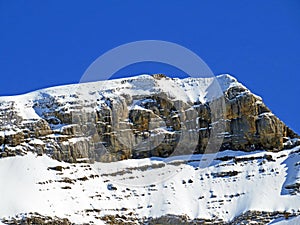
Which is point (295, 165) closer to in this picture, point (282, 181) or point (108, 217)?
point (282, 181)

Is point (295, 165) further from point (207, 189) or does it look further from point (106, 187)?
point (106, 187)

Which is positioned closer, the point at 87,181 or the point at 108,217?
the point at 108,217

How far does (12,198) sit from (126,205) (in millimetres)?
20389

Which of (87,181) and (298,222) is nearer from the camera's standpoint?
(298,222)

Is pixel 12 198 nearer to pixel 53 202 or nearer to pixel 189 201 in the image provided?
pixel 53 202

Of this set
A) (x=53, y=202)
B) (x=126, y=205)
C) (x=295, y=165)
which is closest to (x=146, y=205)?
(x=126, y=205)

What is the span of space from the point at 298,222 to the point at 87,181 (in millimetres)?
43011

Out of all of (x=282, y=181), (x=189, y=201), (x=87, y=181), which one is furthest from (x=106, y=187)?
(x=282, y=181)

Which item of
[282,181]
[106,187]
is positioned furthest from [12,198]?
[282,181]

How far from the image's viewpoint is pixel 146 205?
19100 centimetres

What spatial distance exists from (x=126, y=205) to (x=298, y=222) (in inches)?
1283

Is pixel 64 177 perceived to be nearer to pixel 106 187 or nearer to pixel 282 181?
pixel 106 187

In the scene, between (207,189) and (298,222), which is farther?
(207,189)

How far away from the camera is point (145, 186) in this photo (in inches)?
7820
